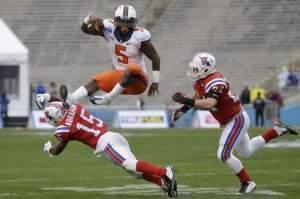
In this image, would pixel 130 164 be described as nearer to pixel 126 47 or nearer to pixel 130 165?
pixel 130 165

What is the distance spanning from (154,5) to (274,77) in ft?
21.0

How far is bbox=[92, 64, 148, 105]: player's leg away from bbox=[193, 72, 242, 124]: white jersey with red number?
0.95 m

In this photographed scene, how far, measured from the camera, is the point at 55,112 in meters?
11.0

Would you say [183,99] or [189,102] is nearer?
[183,99]

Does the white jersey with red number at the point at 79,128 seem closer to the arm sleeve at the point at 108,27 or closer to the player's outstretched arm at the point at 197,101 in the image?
the player's outstretched arm at the point at 197,101

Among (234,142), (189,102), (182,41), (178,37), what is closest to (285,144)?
(234,142)

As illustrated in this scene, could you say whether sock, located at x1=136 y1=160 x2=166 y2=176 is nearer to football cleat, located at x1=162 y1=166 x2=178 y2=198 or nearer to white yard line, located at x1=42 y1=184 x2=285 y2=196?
football cleat, located at x1=162 y1=166 x2=178 y2=198

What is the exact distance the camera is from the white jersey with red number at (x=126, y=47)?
12875 millimetres

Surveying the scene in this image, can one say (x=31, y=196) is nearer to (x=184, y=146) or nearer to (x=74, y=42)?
(x=184, y=146)

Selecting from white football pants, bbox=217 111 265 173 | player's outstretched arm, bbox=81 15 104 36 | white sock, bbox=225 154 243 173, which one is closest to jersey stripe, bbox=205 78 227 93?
white football pants, bbox=217 111 265 173

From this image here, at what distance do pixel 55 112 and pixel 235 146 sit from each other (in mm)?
2409

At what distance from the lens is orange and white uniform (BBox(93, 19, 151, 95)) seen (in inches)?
505

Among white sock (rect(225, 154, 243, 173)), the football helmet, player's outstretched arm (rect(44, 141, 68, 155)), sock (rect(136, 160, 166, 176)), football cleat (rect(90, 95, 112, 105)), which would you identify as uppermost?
the football helmet

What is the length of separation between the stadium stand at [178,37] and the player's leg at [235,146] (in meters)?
23.8
